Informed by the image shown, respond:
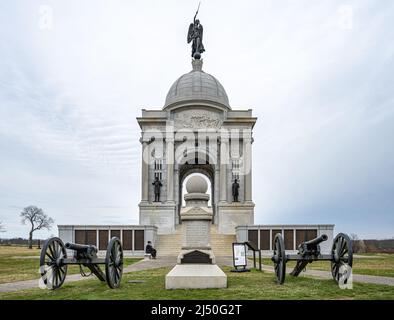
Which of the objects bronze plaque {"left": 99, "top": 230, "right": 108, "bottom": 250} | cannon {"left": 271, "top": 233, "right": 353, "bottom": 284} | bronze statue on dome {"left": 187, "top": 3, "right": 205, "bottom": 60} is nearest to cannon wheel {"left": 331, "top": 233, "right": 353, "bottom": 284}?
cannon {"left": 271, "top": 233, "right": 353, "bottom": 284}

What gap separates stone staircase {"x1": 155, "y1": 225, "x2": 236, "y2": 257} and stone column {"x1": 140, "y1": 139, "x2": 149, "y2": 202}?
758 cm

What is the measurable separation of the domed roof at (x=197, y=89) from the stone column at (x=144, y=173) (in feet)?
16.5

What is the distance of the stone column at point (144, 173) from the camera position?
Answer: 4194 centimetres

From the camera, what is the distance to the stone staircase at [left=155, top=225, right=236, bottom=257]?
31.8m

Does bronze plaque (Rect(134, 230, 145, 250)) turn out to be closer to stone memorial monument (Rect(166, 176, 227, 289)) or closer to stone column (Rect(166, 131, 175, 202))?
stone column (Rect(166, 131, 175, 202))

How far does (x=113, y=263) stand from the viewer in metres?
11.7

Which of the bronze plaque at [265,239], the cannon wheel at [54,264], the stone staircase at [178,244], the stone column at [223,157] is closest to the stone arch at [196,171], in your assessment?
the stone column at [223,157]

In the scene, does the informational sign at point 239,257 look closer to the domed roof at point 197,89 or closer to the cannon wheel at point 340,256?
the cannon wheel at point 340,256

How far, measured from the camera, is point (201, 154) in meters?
43.1

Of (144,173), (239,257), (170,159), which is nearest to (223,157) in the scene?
(170,159)

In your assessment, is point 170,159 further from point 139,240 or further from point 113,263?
point 113,263

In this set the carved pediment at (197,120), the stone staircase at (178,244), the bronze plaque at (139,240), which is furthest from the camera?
the carved pediment at (197,120)
